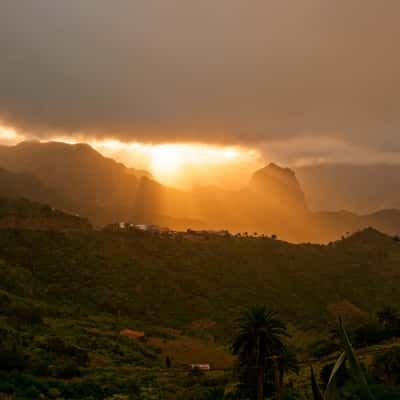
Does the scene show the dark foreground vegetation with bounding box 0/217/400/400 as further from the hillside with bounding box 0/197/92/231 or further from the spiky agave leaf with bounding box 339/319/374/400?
the hillside with bounding box 0/197/92/231

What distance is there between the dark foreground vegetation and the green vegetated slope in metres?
0.34

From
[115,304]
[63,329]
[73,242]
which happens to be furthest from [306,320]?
[73,242]

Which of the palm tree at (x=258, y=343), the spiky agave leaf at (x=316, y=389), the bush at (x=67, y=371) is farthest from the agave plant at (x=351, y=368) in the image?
the bush at (x=67, y=371)

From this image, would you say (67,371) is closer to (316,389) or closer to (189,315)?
(316,389)

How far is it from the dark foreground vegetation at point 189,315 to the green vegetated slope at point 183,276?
0.34 meters

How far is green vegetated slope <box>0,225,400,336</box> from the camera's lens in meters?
86.0

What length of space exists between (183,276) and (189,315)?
1518 centimetres

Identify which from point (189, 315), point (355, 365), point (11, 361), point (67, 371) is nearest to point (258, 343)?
point (67, 371)

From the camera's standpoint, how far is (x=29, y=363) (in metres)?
38.3

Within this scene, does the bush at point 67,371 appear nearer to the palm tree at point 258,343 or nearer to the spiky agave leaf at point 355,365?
the palm tree at point 258,343

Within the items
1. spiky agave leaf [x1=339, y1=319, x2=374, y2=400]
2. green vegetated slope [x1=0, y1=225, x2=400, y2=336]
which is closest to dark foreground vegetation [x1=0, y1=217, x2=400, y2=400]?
spiky agave leaf [x1=339, y1=319, x2=374, y2=400]

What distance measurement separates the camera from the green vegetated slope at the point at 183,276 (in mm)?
86000

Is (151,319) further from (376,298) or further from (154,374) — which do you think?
(376,298)

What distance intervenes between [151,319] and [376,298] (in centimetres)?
4907
